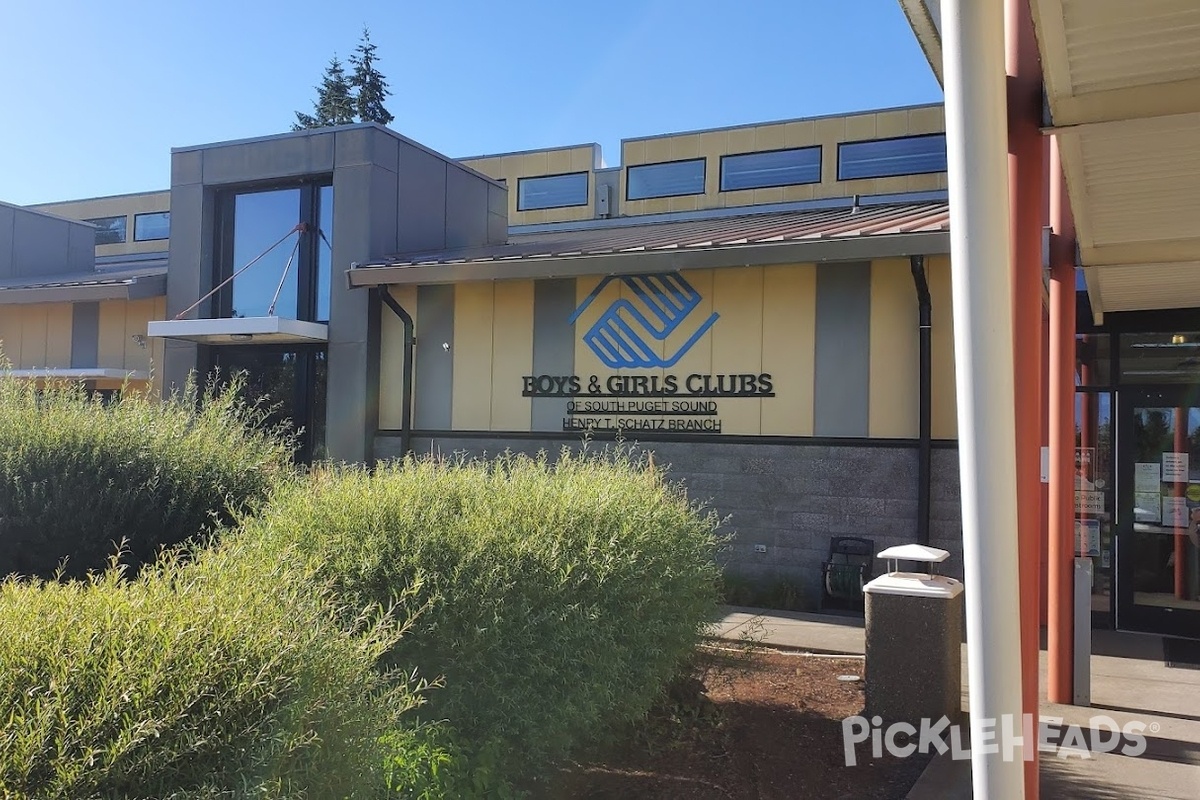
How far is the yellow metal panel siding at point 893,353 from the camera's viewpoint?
9.71m

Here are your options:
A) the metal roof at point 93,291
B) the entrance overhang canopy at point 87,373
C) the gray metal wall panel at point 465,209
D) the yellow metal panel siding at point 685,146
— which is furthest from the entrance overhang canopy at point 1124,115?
the yellow metal panel siding at point 685,146

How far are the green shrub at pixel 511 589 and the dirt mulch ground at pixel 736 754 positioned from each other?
0.33 metres

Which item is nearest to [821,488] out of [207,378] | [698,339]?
[698,339]

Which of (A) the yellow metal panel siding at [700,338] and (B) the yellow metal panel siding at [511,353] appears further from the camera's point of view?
(B) the yellow metal panel siding at [511,353]

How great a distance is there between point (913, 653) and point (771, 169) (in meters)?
25.0

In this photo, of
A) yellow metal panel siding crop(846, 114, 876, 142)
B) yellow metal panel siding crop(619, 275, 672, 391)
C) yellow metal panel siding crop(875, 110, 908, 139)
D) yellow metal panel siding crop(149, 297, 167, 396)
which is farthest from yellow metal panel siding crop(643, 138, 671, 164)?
yellow metal panel siding crop(619, 275, 672, 391)

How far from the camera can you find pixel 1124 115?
374 centimetres

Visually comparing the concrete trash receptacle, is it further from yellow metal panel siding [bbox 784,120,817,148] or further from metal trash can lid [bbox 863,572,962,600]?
yellow metal panel siding [bbox 784,120,817,148]

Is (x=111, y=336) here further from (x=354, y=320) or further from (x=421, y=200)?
(x=421, y=200)

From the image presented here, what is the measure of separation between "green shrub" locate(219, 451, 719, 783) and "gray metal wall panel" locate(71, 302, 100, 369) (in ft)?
41.5

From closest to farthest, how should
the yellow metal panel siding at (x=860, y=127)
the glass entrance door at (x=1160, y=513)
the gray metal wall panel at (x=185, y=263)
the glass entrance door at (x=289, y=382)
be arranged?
the glass entrance door at (x=1160, y=513)
the glass entrance door at (x=289, y=382)
the gray metal wall panel at (x=185, y=263)
the yellow metal panel siding at (x=860, y=127)

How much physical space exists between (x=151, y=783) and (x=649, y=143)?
29411 mm

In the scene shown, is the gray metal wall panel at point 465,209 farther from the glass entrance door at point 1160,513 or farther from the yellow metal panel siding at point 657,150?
the yellow metal panel siding at point 657,150

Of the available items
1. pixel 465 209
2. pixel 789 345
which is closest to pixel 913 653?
pixel 789 345
